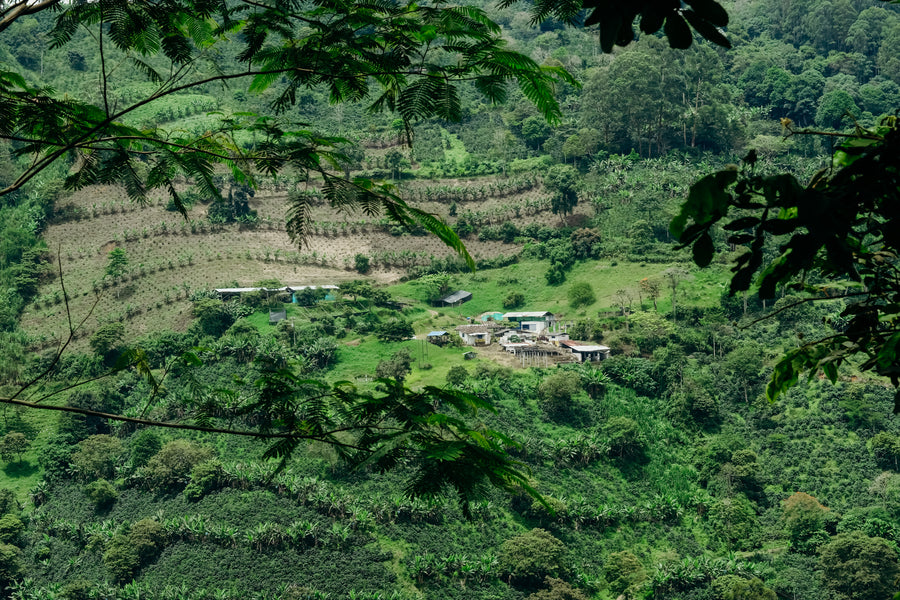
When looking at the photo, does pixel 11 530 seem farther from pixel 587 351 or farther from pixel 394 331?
pixel 587 351

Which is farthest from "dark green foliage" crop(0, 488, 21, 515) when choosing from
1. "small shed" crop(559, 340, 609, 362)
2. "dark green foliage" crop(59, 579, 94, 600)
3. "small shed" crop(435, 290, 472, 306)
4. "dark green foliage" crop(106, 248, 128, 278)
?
"small shed" crop(559, 340, 609, 362)

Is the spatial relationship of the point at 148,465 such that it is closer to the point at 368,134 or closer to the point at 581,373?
Result: the point at 581,373

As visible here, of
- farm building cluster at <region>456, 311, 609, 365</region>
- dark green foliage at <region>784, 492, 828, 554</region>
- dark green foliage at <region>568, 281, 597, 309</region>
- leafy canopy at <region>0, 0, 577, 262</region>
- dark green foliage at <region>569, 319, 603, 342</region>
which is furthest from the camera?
dark green foliage at <region>568, 281, 597, 309</region>

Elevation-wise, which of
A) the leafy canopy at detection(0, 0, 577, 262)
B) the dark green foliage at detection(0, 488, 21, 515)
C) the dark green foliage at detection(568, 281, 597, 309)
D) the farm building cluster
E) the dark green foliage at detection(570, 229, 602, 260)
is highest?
the leafy canopy at detection(0, 0, 577, 262)

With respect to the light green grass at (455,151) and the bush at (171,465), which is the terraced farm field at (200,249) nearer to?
the light green grass at (455,151)

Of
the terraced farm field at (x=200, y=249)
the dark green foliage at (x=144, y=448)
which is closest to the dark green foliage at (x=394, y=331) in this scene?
the terraced farm field at (x=200, y=249)

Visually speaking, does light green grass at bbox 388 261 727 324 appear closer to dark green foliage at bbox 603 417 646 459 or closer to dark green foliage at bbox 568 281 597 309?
dark green foliage at bbox 568 281 597 309

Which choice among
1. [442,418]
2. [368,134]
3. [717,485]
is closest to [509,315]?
[717,485]

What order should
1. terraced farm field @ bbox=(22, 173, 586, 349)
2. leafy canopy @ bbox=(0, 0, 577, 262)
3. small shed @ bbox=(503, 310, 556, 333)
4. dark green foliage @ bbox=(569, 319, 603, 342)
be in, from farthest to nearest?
terraced farm field @ bbox=(22, 173, 586, 349)
small shed @ bbox=(503, 310, 556, 333)
dark green foliage @ bbox=(569, 319, 603, 342)
leafy canopy @ bbox=(0, 0, 577, 262)
